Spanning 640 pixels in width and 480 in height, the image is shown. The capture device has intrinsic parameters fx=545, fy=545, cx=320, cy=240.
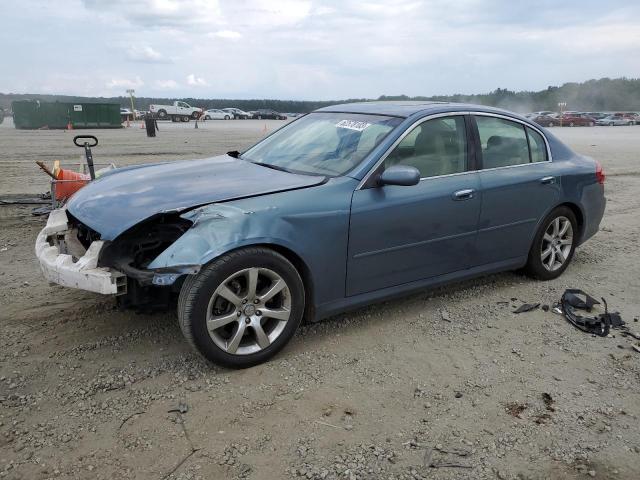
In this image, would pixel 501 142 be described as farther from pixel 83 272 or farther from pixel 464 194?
pixel 83 272

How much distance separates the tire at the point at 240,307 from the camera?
321cm

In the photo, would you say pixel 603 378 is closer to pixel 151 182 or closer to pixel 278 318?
pixel 278 318

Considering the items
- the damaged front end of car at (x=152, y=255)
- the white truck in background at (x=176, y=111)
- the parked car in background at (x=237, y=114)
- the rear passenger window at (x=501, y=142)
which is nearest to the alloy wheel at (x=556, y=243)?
the rear passenger window at (x=501, y=142)

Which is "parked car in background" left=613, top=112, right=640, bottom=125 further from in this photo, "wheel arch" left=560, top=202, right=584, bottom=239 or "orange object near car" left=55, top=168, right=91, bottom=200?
"orange object near car" left=55, top=168, right=91, bottom=200

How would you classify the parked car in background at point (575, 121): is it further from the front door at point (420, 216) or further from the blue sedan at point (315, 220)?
the front door at point (420, 216)

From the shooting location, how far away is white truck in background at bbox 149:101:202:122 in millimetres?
49719

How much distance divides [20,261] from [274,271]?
338 cm

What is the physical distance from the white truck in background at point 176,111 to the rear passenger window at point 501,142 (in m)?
47.6

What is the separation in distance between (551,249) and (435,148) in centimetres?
175

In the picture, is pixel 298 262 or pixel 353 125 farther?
pixel 353 125

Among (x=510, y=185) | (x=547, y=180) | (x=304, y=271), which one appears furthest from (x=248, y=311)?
(x=547, y=180)

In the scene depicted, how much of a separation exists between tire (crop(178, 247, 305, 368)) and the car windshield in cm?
92

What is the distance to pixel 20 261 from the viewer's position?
5.44m

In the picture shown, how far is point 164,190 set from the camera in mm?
3658
